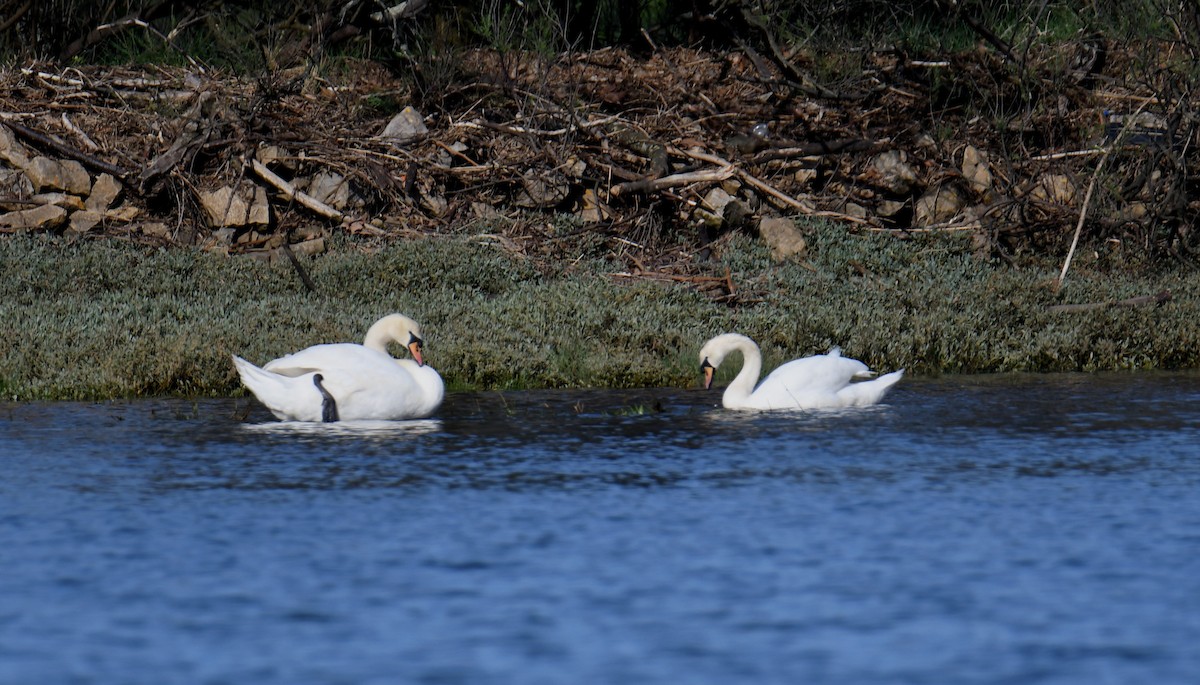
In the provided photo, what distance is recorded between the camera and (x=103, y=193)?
18.8m

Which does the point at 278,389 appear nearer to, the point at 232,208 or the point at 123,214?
the point at 232,208

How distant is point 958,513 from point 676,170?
12.1m

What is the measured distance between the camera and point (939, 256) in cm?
1823

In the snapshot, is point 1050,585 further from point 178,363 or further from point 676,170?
point 676,170

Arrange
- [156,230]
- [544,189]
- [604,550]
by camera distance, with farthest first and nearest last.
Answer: [544,189], [156,230], [604,550]

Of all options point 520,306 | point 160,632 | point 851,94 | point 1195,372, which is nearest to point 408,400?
point 520,306

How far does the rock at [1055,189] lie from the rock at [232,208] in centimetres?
901

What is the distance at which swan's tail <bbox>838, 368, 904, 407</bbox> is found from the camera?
12.0 metres

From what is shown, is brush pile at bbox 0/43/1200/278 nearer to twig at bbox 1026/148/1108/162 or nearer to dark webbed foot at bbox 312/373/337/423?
twig at bbox 1026/148/1108/162

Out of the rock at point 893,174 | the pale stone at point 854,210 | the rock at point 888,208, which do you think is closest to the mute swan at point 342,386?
the pale stone at point 854,210

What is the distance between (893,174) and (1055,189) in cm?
192

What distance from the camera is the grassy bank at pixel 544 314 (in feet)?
44.6

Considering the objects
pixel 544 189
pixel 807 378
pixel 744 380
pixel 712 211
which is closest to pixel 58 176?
pixel 544 189

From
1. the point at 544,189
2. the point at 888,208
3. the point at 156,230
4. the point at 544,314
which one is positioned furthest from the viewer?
the point at 888,208
